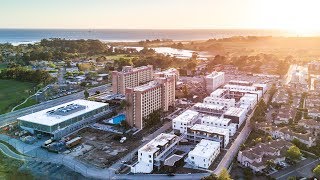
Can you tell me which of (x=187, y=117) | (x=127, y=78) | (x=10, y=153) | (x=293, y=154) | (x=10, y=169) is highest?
(x=127, y=78)

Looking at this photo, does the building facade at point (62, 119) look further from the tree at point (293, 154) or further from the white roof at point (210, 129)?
the tree at point (293, 154)

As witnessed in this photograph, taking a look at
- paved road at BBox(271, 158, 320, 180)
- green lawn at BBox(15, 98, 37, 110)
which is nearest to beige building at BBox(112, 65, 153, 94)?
green lawn at BBox(15, 98, 37, 110)

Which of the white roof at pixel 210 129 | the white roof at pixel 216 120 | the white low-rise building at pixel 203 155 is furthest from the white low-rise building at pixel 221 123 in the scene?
the white low-rise building at pixel 203 155

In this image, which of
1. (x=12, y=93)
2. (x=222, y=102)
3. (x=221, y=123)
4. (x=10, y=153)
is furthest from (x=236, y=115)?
(x=12, y=93)

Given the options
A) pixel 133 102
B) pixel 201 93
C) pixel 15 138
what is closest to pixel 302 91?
pixel 201 93

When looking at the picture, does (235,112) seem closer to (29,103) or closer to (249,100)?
(249,100)

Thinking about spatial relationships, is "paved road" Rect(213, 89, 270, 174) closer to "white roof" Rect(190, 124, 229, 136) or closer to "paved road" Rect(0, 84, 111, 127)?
"white roof" Rect(190, 124, 229, 136)
